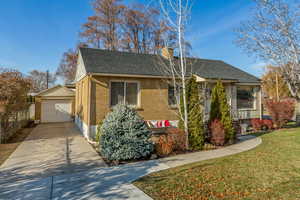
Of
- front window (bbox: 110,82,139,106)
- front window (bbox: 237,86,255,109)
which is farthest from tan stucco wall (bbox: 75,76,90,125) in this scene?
front window (bbox: 237,86,255,109)

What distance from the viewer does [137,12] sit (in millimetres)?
22141

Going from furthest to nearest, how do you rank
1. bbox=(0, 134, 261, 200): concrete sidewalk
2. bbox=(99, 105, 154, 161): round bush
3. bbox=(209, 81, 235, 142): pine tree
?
bbox=(209, 81, 235, 142): pine tree, bbox=(99, 105, 154, 161): round bush, bbox=(0, 134, 261, 200): concrete sidewalk

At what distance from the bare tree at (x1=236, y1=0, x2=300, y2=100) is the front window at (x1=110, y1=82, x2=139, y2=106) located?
6115 millimetres

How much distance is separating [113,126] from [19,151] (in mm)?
4311

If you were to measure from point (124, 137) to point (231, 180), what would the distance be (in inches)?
131

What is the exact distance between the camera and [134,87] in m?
9.98

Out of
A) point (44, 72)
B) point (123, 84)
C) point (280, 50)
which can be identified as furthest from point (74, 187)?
point (44, 72)

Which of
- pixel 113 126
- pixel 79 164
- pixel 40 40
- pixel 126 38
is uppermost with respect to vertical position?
pixel 126 38

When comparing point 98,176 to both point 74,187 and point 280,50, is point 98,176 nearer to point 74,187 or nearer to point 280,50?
point 74,187

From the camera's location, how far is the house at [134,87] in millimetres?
8961

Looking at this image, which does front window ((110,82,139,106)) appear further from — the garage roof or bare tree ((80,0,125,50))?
bare tree ((80,0,125,50))

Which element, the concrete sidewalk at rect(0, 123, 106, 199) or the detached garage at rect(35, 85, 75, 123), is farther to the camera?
the detached garage at rect(35, 85, 75, 123)

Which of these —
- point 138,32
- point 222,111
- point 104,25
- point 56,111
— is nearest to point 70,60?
point 104,25

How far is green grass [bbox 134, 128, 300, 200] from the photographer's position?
3.54 metres
